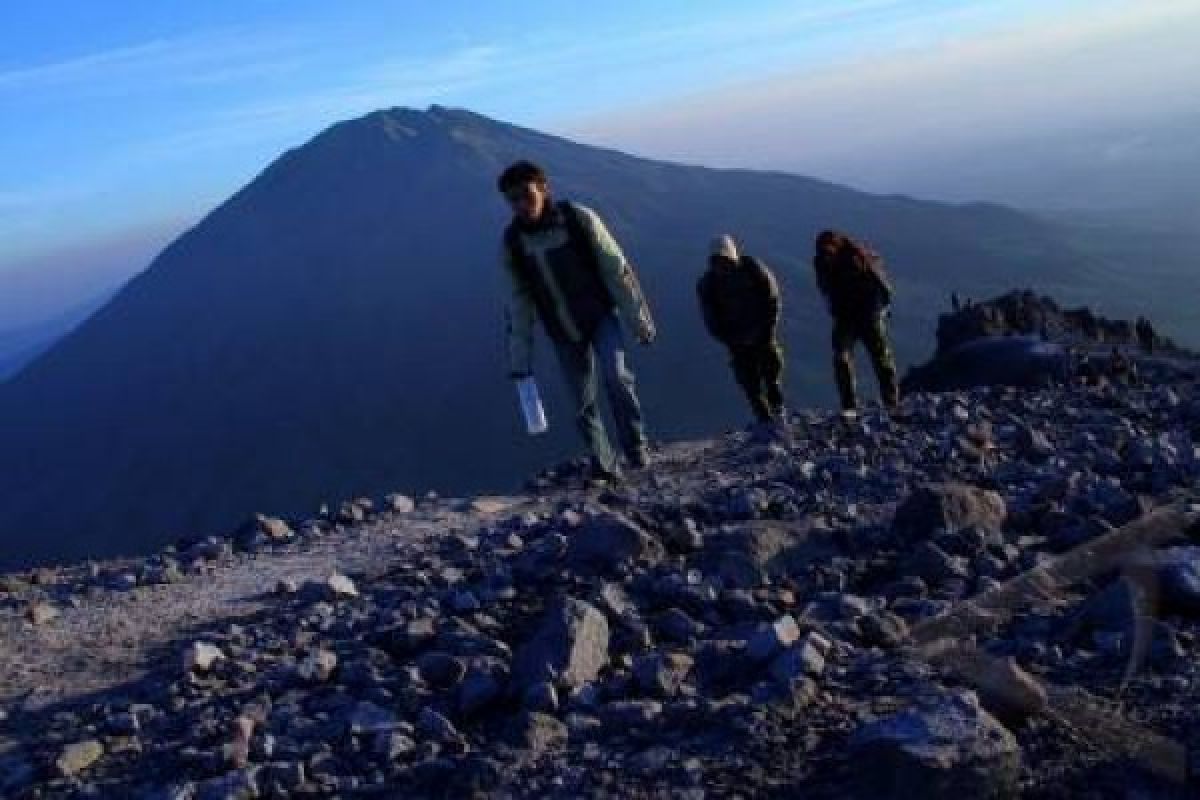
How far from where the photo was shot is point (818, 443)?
11695mm

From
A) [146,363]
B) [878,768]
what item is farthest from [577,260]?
[146,363]

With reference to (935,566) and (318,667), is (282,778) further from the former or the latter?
(935,566)

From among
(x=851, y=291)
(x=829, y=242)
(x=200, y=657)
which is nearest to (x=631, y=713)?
(x=200, y=657)

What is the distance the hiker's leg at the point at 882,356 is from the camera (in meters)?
14.7

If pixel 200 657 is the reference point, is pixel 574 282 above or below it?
above

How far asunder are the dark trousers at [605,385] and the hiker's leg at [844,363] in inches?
151

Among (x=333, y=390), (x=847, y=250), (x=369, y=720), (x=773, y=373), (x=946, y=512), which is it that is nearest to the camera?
(x=369, y=720)

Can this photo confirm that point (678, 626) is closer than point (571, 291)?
Yes

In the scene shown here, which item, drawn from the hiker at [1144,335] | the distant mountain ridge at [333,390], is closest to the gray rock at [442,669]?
the hiker at [1144,335]

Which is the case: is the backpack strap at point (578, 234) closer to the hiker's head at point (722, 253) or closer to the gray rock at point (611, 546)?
the gray rock at point (611, 546)

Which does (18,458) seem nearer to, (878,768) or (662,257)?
(662,257)

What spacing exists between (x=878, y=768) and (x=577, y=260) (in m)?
6.03

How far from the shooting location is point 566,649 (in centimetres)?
609

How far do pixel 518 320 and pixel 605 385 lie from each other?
83 cm
